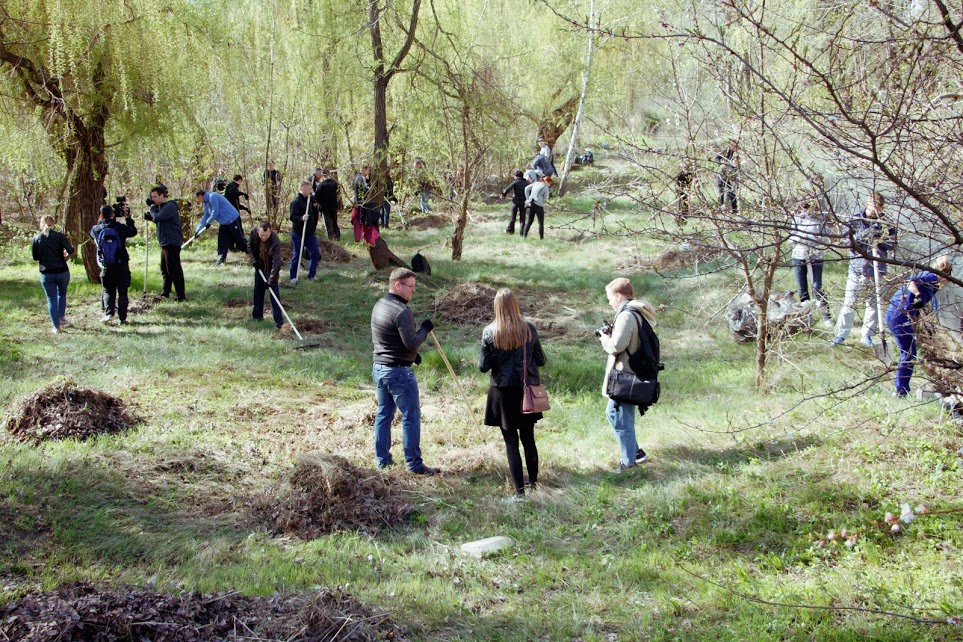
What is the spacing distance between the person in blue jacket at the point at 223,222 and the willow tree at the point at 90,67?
74.2 inches

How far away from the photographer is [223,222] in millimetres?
14117

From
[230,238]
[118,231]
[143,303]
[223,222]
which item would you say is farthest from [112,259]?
[230,238]

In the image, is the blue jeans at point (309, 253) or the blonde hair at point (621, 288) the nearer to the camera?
the blonde hair at point (621, 288)

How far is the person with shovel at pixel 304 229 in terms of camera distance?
13.7 meters

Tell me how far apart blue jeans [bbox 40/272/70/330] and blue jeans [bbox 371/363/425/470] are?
20.0 ft

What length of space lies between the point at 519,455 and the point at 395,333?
55.7 inches

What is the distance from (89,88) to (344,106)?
7624 mm

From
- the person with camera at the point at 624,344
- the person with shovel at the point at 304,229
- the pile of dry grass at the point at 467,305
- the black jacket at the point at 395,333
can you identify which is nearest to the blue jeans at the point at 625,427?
the person with camera at the point at 624,344

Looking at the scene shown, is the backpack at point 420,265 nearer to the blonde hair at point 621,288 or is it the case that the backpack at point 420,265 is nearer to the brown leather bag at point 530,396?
the blonde hair at point 621,288

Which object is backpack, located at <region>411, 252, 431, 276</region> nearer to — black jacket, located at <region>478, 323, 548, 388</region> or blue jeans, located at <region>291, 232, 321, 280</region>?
blue jeans, located at <region>291, 232, 321, 280</region>

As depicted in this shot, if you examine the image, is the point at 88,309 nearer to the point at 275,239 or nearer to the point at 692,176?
the point at 275,239

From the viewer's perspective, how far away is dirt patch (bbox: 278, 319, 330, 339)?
1109cm

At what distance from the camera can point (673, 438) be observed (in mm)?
7090

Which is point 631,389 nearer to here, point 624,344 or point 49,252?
point 624,344
